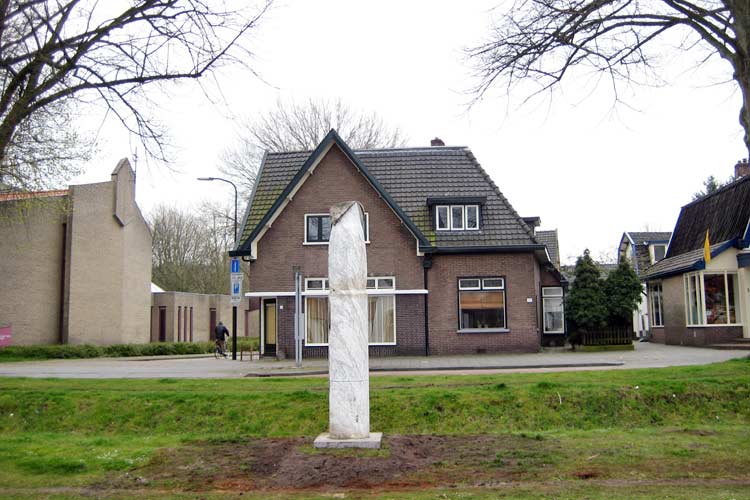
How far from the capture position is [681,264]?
103 ft

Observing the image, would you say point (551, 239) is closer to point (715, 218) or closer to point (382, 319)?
point (715, 218)

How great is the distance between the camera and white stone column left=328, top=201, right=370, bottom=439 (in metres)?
9.93

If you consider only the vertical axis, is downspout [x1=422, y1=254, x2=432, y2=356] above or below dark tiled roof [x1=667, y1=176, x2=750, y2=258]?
below

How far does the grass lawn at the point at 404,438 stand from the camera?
27.3ft

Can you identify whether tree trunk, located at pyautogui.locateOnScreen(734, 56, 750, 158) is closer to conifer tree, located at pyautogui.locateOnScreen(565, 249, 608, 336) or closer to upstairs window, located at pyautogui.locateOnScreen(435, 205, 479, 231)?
upstairs window, located at pyautogui.locateOnScreen(435, 205, 479, 231)

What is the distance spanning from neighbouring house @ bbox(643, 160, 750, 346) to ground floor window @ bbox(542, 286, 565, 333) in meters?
4.73

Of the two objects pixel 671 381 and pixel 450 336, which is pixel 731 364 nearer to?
pixel 671 381

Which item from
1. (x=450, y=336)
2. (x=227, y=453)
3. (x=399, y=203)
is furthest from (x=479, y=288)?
(x=227, y=453)

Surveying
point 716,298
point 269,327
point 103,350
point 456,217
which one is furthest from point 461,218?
point 103,350

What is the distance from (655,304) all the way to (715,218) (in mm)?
6574

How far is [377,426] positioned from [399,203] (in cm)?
1787

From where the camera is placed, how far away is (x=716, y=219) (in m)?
32.1

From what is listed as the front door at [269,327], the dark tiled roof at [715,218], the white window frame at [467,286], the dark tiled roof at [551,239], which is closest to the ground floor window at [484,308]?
the white window frame at [467,286]

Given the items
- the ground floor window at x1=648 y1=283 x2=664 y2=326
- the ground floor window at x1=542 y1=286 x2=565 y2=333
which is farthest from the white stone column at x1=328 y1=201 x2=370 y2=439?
the ground floor window at x1=648 y1=283 x2=664 y2=326
